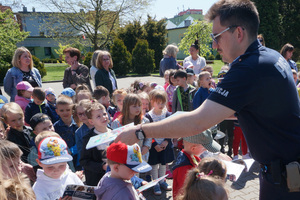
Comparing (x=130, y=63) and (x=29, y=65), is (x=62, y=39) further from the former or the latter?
(x=29, y=65)

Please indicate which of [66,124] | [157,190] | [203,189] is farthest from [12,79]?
[203,189]

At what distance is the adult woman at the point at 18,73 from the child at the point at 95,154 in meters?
2.86

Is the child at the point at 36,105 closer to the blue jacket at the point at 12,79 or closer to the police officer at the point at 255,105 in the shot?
A: the blue jacket at the point at 12,79

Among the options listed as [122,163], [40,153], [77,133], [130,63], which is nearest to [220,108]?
[122,163]

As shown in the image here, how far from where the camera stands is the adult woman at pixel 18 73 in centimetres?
553

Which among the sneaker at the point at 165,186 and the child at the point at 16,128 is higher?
the child at the point at 16,128

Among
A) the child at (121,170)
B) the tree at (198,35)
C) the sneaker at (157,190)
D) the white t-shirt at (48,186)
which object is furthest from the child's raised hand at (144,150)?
the tree at (198,35)

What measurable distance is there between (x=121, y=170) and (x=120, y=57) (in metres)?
22.9

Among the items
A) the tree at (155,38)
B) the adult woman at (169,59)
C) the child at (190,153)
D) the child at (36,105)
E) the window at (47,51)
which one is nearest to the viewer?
the child at (190,153)

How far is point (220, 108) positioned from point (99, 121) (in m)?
2.08

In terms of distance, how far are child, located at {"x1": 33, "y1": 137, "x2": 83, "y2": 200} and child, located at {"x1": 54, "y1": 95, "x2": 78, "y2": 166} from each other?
1.56 m

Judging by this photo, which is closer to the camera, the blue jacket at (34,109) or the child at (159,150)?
the child at (159,150)

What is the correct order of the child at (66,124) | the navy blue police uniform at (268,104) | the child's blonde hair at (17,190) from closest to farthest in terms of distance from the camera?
the child's blonde hair at (17,190) < the navy blue police uniform at (268,104) < the child at (66,124)

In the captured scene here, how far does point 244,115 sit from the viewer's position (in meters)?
1.88
